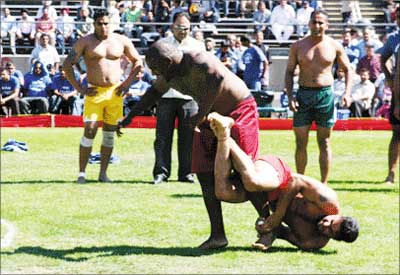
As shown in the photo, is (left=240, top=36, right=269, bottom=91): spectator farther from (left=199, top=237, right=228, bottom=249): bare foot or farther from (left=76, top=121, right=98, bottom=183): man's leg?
(left=199, top=237, right=228, bottom=249): bare foot

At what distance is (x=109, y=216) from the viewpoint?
40.1 feet

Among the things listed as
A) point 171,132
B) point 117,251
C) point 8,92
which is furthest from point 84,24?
point 117,251

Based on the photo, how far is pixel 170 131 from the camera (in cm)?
1473

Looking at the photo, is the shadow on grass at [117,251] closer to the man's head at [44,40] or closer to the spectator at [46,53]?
the spectator at [46,53]

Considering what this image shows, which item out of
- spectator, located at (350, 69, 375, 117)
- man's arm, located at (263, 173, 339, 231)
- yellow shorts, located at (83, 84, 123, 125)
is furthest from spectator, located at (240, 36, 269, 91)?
man's arm, located at (263, 173, 339, 231)

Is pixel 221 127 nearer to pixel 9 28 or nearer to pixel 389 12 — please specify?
pixel 9 28

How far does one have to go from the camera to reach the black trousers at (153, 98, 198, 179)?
1452 cm

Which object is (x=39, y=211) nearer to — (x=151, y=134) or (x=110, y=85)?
(x=110, y=85)

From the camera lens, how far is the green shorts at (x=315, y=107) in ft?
43.1

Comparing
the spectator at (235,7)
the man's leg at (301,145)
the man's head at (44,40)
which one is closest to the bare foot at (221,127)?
the man's leg at (301,145)

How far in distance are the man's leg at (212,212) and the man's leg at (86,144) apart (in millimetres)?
3943

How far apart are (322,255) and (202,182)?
1748 millimetres

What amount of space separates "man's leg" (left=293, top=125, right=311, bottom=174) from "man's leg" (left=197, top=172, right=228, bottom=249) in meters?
3.15

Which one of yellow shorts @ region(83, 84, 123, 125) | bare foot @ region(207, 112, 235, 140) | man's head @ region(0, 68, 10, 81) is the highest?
bare foot @ region(207, 112, 235, 140)
